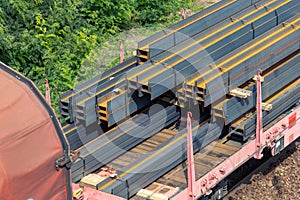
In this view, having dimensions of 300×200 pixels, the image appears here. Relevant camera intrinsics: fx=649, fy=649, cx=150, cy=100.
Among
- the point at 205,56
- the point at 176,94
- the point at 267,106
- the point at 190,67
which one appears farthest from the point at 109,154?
the point at 267,106

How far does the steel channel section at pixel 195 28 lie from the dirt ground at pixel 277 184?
3.02 meters

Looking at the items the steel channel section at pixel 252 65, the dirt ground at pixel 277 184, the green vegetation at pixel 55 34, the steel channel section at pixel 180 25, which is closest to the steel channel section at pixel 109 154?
the steel channel section at pixel 252 65

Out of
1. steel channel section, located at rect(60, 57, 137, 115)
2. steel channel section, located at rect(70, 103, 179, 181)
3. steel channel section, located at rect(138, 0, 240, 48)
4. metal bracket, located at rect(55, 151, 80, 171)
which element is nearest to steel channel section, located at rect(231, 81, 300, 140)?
steel channel section, located at rect(70, 103, 179, 181)

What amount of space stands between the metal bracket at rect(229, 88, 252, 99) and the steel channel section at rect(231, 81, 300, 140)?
0.43m

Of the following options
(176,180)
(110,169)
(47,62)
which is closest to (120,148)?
(110,169)

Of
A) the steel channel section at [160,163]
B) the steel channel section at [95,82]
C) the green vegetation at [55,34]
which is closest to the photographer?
the steel channel section at [160,163]

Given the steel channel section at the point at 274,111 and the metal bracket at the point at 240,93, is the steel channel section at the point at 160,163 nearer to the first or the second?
the steel channel section at the point at 274,111

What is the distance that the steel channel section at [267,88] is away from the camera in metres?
10.6

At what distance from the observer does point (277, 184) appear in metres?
12.4

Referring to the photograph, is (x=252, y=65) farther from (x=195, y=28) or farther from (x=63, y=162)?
(x=63, y=162)

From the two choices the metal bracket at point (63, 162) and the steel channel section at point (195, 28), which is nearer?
the metal bracket at point (63, 162)

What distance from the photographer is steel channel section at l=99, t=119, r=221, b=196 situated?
9852 millimetres

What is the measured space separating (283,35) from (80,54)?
225 inches

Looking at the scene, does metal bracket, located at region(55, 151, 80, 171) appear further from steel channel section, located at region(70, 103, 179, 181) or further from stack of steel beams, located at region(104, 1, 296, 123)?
stack of steel beams, located at region(104, 1, 296, 123)
